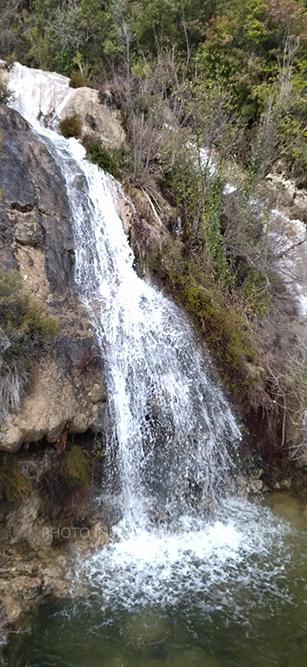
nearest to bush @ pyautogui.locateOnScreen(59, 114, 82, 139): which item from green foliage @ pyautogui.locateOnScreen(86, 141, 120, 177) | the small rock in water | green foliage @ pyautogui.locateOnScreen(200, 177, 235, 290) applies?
green foliage @ pyautogui.locateOnScreen(86, 141, 120, 177)

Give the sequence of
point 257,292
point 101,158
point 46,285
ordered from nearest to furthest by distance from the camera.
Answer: point 46,285 < point 101,158 < point 257,292

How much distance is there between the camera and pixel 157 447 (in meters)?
6.68

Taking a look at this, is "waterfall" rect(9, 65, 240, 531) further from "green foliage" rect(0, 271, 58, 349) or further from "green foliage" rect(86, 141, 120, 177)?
"green foliage" rect(0, 271, 58, 349)

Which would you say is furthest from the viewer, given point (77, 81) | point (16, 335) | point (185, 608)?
point (77, 81)

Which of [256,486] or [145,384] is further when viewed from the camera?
[256,486]

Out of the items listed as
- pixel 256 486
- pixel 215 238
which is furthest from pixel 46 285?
pixel 256 486

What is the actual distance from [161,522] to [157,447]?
0.97 m

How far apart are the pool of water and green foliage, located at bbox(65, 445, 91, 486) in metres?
0.90

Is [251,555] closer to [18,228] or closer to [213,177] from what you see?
[18,228]

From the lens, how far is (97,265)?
7680 millimetres

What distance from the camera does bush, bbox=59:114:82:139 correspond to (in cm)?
1007

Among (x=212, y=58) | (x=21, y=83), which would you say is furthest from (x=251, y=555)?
(x=212, y=58)

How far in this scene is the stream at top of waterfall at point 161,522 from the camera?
15.7 feet

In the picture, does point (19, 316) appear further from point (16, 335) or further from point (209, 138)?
point (209, 138)
